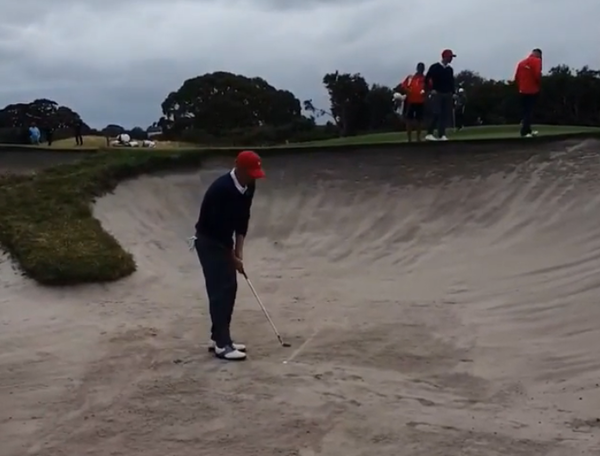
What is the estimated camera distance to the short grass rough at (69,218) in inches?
441

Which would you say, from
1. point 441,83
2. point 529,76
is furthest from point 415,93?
point 529,76

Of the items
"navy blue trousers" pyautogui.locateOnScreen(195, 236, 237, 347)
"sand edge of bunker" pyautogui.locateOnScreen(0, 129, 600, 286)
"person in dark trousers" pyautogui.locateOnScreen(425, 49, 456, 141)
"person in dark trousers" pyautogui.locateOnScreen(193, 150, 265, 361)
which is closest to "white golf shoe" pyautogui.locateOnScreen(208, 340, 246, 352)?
"person in dark trousers" pyautogui.locateOnScreen(193, 150, 265, 361)

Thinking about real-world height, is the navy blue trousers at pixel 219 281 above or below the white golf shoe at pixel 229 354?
above

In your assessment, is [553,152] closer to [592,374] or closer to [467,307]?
[467,307]

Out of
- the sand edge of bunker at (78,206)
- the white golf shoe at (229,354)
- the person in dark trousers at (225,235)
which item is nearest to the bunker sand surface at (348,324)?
the white golf shoe at (229,354)

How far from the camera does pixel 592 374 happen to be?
23.8ft

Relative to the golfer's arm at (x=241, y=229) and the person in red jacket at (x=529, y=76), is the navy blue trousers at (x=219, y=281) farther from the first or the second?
the person in red jacket at (x=529, y=76)

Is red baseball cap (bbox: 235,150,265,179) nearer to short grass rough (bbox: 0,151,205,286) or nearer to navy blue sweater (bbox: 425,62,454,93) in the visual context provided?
short grass rough (bbox: 0,151,205,286)

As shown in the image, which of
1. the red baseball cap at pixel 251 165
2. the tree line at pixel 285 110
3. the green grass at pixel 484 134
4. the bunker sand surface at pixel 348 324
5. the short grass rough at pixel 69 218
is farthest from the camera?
the tree line at pixel 285 110

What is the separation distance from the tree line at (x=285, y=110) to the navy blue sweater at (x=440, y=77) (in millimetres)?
14329

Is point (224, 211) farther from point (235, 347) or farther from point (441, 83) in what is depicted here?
point (441, 83)

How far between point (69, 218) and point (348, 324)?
17.5 ft

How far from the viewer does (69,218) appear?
13.0 m

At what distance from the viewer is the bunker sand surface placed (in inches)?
Result: 248
